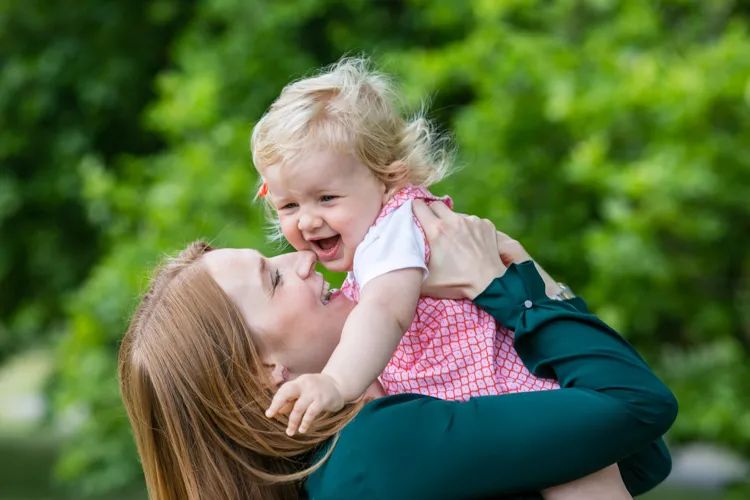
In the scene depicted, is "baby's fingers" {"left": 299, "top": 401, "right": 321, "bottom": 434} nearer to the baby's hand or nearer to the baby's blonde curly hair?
the baby's hand

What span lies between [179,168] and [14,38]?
2628 mm

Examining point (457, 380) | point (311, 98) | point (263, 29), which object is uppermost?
point (263, 29)

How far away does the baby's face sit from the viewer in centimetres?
223

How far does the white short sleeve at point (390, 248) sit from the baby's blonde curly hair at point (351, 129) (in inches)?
4.7

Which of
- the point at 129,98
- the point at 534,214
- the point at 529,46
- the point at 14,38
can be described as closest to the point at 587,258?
the point at 534,214

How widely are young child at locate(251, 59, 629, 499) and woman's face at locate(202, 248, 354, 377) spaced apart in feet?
0.14

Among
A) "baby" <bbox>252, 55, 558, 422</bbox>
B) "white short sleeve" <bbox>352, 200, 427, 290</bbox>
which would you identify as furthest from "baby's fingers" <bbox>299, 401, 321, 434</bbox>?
"white short sleeve" <bbox>352, 200, 427, 290</bbox>

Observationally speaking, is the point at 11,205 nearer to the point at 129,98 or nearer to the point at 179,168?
the point at 129,98

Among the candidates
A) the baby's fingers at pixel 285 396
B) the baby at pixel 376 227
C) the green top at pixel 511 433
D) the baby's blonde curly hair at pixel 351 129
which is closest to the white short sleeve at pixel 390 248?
the baby at pixel 376 227

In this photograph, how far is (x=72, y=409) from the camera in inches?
316

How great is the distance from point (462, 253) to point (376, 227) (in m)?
0.16

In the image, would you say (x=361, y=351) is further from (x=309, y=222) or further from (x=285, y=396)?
(x=309, y=222)

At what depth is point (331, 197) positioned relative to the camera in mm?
2246

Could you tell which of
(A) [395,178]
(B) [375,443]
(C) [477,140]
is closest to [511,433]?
(B) [375,443]
